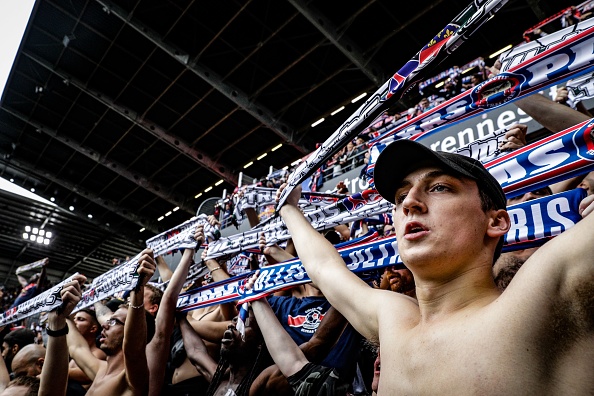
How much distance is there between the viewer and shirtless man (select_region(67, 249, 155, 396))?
2652mm

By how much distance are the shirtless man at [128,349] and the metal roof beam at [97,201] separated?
53.9 ft

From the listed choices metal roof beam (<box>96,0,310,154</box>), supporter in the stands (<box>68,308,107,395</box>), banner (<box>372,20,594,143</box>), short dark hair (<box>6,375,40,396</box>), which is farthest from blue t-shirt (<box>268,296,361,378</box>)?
metal roof beam (<box>96,0,310,154</box>)

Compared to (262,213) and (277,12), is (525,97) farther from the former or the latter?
(277,12)

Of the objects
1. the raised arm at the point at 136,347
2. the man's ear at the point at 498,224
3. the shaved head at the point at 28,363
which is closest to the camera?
the man's ear at the point at 498,224

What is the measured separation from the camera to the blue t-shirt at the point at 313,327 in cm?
239

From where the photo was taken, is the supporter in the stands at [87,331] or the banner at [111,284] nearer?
the supporter in the stands at [87,331]

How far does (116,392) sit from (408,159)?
8.32 feet

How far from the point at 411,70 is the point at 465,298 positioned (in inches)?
40.0

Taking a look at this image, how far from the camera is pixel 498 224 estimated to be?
3.85 ft

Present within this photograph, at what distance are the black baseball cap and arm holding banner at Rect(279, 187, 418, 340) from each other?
0.34 meters

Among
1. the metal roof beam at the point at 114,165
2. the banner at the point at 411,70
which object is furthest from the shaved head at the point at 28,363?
the metal roof beam at the point at 114,165

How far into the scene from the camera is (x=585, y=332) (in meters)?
0.80

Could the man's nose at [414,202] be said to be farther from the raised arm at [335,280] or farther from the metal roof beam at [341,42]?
the metal roof beam at [341,42]

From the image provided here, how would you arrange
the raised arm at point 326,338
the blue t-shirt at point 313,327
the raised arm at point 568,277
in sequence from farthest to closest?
the blue t-shirt at point 313,327 → the raised arm at point 326,338 → the raised arm at point 568,277
